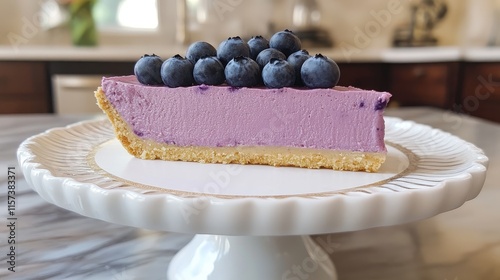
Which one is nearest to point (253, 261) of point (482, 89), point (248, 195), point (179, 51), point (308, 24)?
point (248, 195)

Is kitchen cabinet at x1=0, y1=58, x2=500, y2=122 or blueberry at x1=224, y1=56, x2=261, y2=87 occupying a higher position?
blueberry at x1=224, y1=56, x2=261, y2=87

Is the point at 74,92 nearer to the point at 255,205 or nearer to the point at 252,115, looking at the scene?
the point at 252,115

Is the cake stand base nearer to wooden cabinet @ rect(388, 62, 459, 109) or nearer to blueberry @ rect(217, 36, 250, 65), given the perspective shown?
blueberry @ rect(217, 36, 250, 65)

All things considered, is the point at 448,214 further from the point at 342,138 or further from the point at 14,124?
the point at 14,124

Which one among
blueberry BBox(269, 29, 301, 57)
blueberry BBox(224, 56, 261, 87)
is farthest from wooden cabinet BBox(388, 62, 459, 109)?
blueberry BBox(224, 56, 261, 87)

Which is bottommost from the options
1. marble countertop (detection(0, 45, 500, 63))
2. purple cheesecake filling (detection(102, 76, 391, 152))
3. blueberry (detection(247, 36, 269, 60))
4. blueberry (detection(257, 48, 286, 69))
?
purple cheesecake filling (detection(102, 76, 391, 152))

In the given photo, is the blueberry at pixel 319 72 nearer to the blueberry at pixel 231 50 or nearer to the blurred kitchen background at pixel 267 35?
the blueberry at pixel 231 50

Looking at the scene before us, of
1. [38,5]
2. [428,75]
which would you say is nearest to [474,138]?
[428,75]
